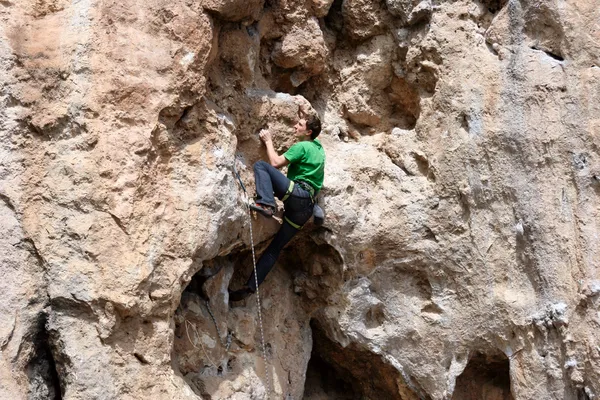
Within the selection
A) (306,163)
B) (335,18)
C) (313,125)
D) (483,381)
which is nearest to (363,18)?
(335,18)

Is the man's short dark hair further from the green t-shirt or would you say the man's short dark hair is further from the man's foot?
the man's foot

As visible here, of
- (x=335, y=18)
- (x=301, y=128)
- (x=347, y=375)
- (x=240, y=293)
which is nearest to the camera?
(x=301, y=128)

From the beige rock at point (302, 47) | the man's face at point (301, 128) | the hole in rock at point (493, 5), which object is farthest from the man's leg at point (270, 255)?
the hole in rock at point (493, 5)

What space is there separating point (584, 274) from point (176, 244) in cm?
305

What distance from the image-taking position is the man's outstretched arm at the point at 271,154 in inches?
229

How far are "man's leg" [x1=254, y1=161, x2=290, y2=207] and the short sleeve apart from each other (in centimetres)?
13

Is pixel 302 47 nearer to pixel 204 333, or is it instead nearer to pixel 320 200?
pixel 320 200

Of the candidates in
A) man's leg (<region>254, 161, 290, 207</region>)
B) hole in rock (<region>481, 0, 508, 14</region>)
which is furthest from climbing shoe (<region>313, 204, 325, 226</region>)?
hole in rock (<region>481, 0, 508, 14</region>)

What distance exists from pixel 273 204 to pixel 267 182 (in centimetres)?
17

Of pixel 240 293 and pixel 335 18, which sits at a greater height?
pixel 335 18

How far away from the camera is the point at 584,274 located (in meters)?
5.96

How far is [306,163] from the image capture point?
5.89 meters

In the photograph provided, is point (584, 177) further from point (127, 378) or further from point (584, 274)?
point (127, 378)

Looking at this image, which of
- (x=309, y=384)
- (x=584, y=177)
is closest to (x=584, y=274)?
(x=584, y=177)
